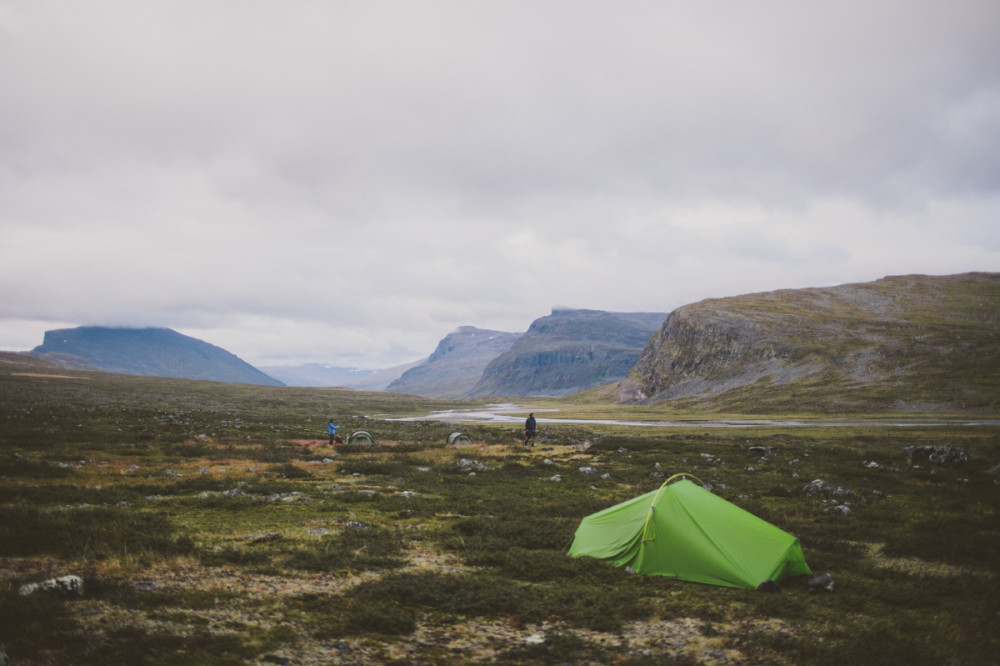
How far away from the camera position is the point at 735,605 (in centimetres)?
1102

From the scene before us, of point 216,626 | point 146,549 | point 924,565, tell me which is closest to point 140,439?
point 146,549

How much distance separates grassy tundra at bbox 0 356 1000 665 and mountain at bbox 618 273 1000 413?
3513 inches

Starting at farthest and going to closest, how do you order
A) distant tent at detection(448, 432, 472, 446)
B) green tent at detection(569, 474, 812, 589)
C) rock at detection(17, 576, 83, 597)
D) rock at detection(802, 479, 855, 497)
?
1. distant tent at detection(448, 432, 472, 446)
2. rock at detection(802, 479, 855, 497)
3. green tent at detection(569, 474, 812, 589)
4. rock at detection(17, 576, 83, 597)

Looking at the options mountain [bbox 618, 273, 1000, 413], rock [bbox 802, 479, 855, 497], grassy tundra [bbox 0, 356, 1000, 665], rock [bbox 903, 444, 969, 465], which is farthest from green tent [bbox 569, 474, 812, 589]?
mountain [bbox 618, 273, 1000, 413]

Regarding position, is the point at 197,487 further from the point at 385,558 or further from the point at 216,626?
the point at 216,626

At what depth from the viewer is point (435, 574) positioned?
12.0 meters

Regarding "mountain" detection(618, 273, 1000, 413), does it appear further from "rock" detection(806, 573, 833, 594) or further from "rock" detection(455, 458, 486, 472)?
"rock" detection(806, 573, 833, 594)

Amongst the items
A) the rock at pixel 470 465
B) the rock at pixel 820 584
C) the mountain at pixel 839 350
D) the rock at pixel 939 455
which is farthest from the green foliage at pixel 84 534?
the mountain at pixel 839 350

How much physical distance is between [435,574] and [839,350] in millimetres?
145518

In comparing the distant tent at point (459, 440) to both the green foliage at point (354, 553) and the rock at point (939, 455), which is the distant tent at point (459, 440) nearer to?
the green foliage at point (354, 553)

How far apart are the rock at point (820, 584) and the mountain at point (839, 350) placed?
324ft

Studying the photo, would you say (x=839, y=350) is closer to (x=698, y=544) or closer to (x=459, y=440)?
(x=459, y=440)

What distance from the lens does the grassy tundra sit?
27.8ft

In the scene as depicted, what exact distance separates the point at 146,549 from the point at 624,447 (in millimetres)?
34053
